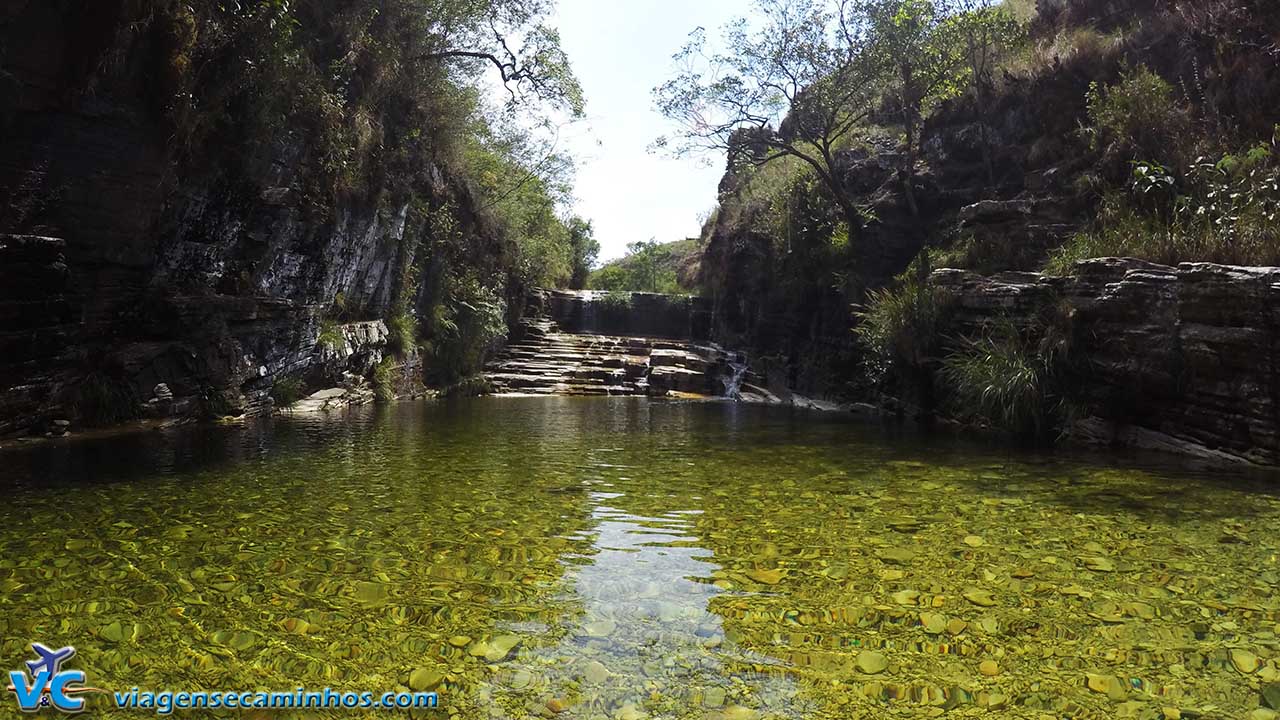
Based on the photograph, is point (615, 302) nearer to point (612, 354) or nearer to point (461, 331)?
point (612, 354)

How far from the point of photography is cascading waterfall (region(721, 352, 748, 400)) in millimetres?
21469

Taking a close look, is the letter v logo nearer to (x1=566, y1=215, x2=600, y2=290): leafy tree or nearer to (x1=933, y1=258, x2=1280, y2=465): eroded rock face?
(x1=933, y1=258, x2=1280, y2=465): eroded rock face

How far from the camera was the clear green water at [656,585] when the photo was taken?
2676mm

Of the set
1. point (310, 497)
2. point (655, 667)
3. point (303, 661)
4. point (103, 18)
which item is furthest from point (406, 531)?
point (103, 18)

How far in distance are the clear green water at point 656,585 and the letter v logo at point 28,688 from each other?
0.13 meters

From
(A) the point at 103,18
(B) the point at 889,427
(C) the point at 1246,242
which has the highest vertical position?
(A) the point at 103,18

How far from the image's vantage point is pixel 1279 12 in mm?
11586

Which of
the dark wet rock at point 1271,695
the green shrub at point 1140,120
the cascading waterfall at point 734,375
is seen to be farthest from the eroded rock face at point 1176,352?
the cascading waterfall at point 734,375

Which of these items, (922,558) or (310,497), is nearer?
(922,558)

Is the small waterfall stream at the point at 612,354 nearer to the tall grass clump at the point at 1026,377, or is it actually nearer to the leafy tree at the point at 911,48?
the leafy tree at the point at 911,48

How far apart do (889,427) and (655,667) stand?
35.0 ft

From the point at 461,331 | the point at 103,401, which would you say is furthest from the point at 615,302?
the point at 103,401

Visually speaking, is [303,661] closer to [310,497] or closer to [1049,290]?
[310,497]

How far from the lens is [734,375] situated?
22375 mm
